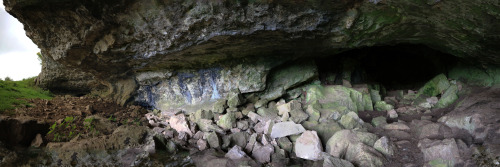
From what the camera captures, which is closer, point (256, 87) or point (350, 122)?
point (350, 122)

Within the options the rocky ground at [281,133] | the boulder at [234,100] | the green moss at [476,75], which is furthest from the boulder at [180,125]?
the green moss at [476,75]

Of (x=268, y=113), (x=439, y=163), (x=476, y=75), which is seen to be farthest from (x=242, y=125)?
(x=476, y=75)

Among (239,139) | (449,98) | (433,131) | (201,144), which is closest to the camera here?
(433,131)

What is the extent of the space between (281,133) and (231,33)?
2428 millimetres

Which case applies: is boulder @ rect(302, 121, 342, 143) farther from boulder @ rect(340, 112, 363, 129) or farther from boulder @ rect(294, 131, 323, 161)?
boulder @ rect(294, 131, 323, 161)

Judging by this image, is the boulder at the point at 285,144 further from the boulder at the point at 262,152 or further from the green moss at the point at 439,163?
the green moss at the point at 439,163

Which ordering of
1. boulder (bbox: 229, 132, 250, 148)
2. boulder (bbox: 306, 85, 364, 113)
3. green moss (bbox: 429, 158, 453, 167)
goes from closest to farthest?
green moss (bbox: 429, 158, 453, 167), boulder (bbox: 229, 132, 250, 148), boulder (bbox: 306, 85, 364, 113)

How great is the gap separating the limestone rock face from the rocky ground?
0.95 m

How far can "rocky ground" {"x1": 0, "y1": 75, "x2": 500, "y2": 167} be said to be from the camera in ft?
14.6

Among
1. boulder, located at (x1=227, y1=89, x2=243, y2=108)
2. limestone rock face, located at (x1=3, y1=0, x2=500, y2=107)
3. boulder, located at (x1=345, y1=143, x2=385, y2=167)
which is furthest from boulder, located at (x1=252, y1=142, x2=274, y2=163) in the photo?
limestone rock face, located at (x1=3, y1=0, x2=500, y2=107)

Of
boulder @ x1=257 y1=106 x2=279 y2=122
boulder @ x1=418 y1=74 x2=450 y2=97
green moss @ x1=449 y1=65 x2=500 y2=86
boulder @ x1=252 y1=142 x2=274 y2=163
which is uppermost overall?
green moss @ x1=449 y1=65 x2=500 y2=86

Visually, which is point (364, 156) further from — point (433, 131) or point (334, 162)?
point (433, 131)

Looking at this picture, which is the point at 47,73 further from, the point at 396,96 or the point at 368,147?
the point at 396,96

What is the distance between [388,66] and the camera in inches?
469
